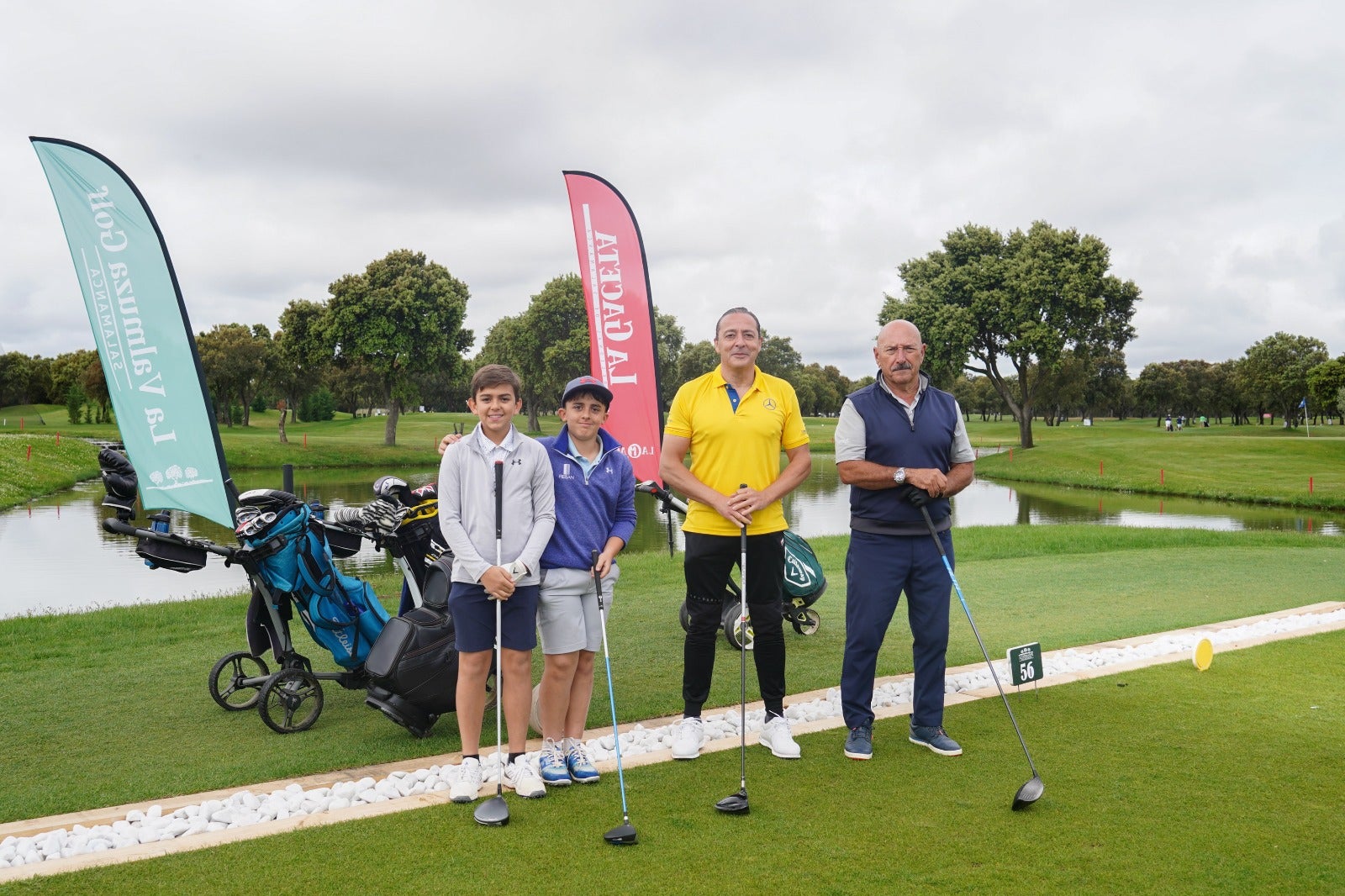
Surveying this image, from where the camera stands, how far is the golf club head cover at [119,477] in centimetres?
459

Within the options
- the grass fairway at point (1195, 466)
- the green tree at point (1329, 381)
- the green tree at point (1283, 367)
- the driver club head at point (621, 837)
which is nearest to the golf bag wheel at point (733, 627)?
the driver club head at point (621, 837)

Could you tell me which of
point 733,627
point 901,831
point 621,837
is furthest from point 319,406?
point 901,831

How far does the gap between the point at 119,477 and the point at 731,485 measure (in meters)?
3.04

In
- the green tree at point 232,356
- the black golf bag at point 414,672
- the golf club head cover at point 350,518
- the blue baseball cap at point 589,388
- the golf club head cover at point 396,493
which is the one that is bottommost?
the black golf bag at point 414,672

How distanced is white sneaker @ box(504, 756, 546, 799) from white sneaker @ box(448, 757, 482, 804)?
5.2 inches

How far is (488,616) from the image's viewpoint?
4.01 m

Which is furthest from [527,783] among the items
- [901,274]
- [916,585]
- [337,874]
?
[901,274]

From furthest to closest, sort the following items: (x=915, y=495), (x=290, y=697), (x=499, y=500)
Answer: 1. (x=290, y=697)
2. (x=915, y=495)
3. (x=499, y=500)

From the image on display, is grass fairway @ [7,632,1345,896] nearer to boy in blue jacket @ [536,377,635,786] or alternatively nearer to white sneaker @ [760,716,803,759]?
white sneaker @ [760,716,803,759]

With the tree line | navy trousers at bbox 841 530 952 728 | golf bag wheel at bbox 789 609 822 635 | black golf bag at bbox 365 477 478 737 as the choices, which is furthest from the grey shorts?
the tree line

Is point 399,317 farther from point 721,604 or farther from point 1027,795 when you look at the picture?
point 1027,795

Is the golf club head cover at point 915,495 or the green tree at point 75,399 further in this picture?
the green tree at point 75,399

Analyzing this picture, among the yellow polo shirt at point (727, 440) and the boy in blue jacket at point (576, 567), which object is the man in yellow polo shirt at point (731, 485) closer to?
the yellow polo shirt at point (727, 440)

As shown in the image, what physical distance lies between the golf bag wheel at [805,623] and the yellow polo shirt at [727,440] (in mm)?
2809
